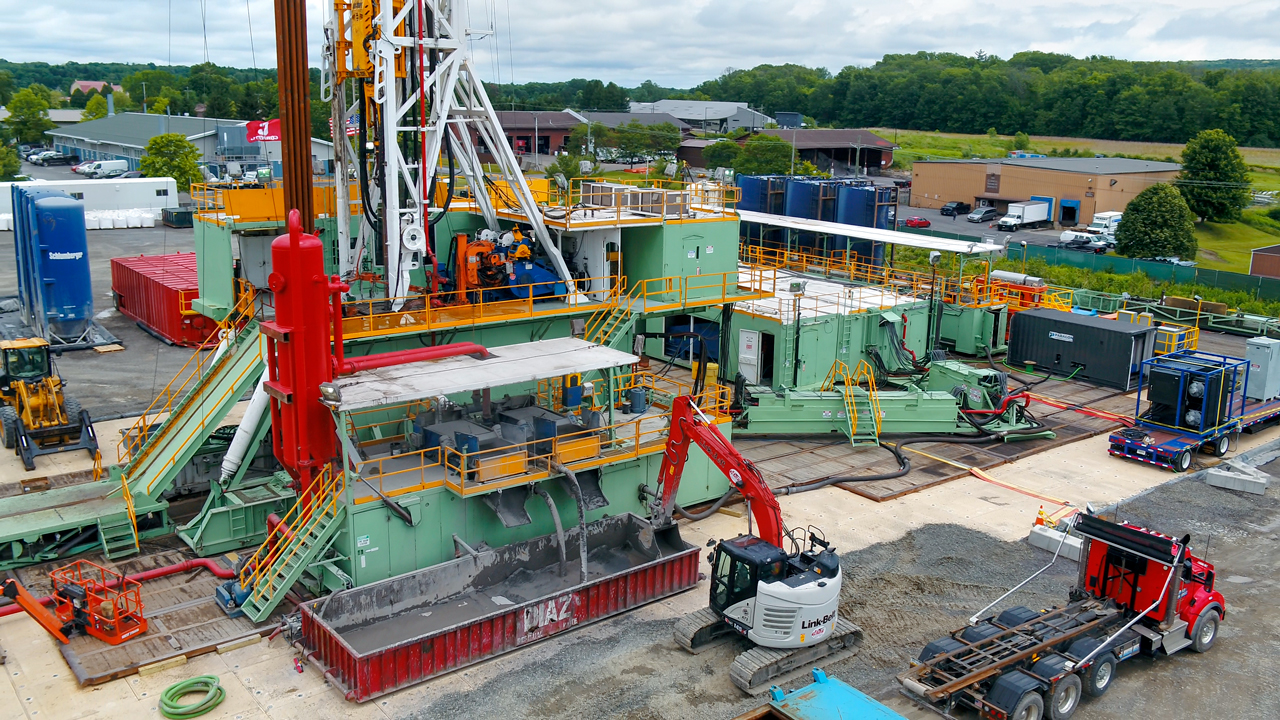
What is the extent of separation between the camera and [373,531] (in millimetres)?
16469

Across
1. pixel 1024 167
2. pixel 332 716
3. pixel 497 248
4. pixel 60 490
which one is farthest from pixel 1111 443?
pixel 1024 167

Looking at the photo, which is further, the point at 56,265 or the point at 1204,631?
the point at 56,265

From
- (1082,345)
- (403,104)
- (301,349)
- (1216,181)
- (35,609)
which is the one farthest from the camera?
(1216,181)

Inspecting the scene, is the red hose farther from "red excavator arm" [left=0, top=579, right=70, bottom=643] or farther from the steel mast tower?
the steel mast tower

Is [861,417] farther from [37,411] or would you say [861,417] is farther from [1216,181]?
[1216,181]

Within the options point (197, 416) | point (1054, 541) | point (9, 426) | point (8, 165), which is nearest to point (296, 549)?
point (197, 416)

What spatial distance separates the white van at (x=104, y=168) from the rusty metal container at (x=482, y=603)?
7655 centimetres

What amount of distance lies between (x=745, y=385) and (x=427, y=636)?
1420cm

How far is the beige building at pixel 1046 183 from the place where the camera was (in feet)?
218

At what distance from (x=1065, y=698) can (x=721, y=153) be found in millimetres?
76881

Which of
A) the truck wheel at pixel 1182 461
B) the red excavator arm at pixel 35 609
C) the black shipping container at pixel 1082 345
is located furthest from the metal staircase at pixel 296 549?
the black shipping container at pixel 1082 345

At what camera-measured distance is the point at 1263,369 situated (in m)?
27.4

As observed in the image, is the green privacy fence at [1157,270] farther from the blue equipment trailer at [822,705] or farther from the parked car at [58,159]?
the parked car at [58,159]

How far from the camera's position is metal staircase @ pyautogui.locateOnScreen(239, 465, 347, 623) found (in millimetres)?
16125
